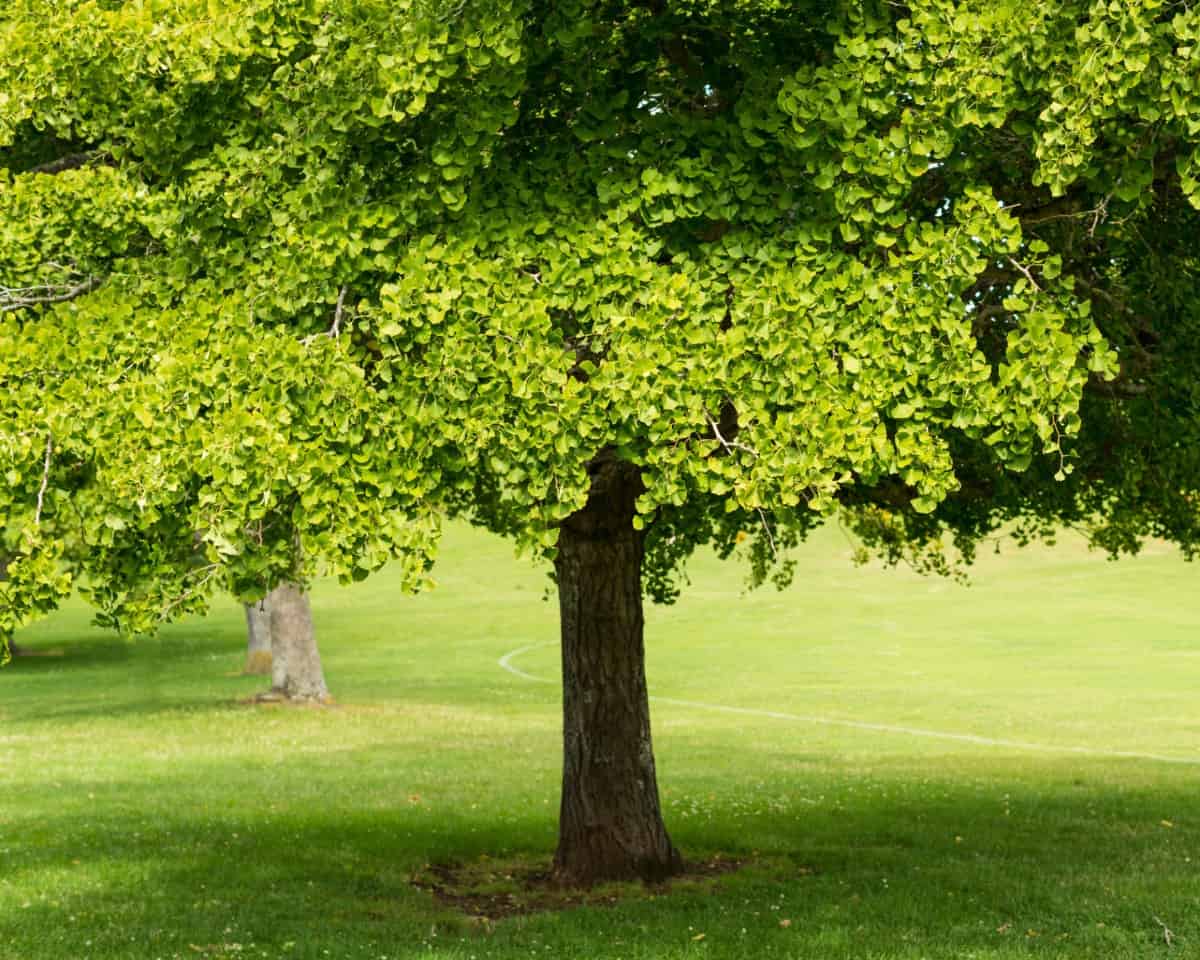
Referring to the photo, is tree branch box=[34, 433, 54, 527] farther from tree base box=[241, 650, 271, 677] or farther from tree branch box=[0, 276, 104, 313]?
tree base box=[241, 650, 271, 677]

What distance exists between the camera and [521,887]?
13789 millimetres

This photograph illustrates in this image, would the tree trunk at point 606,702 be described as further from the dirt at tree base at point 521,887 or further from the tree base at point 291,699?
the tree base at point 291,699

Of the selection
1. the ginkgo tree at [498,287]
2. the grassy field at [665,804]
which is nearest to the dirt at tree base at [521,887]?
the grassy field at [665,804]

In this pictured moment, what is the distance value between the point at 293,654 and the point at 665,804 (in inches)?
557

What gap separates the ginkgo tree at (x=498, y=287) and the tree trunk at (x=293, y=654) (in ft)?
69.3

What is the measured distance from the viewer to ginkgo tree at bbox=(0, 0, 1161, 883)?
815cm

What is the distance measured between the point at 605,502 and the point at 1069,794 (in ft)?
32.4

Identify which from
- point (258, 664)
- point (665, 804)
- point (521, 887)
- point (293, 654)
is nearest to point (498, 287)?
point (521, 887)

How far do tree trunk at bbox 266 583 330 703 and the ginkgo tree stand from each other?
2114 centimetres

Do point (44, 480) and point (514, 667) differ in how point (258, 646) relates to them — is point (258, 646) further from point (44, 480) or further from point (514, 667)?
point (44, 480)

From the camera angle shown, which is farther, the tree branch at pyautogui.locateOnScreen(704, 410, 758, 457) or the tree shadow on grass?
the tree shadow on grass

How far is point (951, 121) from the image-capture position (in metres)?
8.20

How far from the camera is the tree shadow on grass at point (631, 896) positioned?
37.8 feet

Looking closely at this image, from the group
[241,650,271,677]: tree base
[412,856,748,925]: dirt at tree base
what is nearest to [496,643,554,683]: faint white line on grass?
[241,650,271,677]: tree base
